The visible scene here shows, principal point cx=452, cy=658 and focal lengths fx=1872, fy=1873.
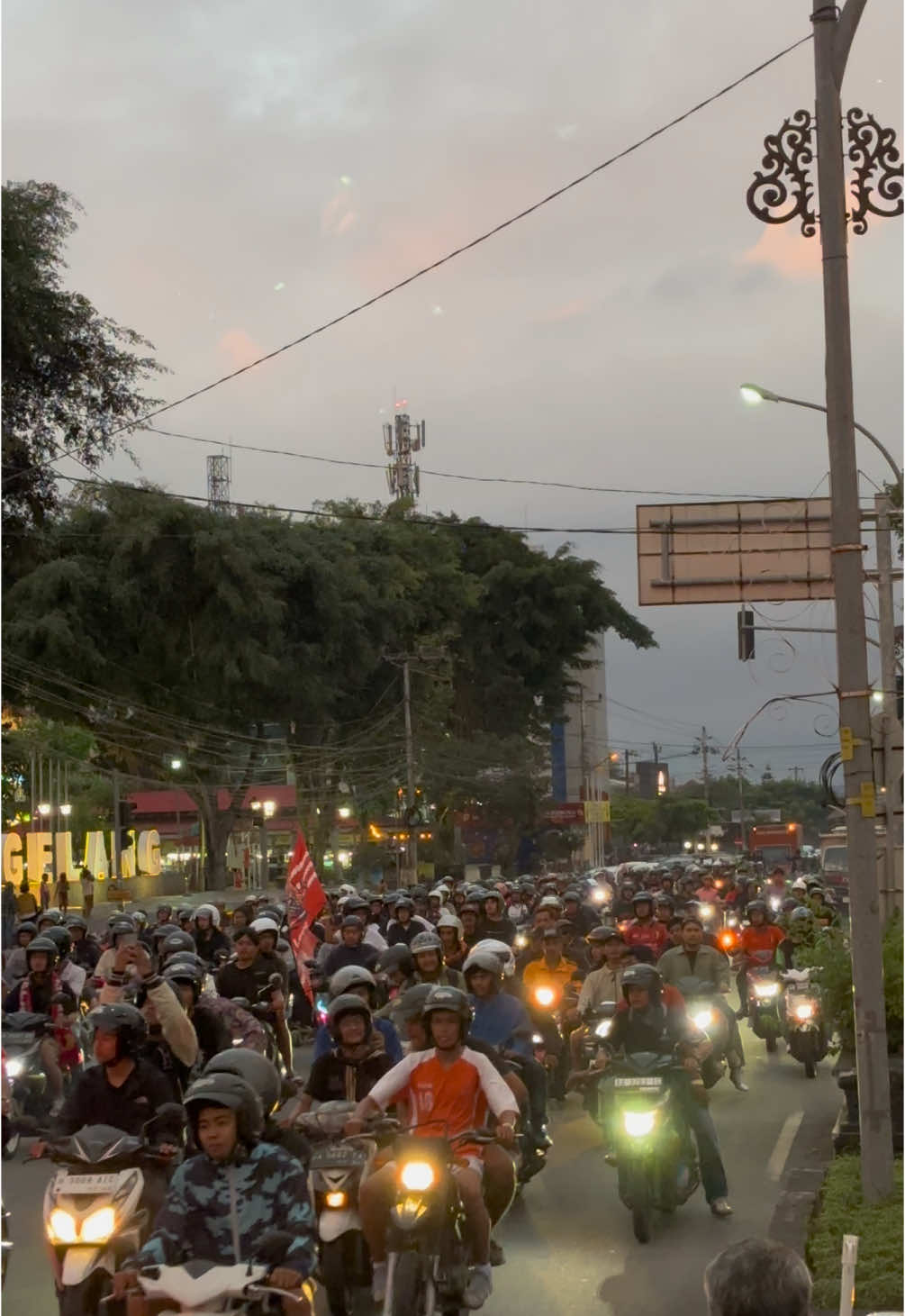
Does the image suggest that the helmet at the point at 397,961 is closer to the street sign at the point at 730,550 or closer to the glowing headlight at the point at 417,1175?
the street sign at the point at 730,550

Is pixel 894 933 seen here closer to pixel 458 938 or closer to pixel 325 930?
pixel 458 938

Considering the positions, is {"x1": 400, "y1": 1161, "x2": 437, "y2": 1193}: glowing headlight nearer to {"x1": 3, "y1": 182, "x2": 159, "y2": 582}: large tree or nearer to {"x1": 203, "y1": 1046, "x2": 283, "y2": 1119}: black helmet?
Result: {"x1": 203, "y1": 1046, "x2": 283, "y2": 1119}: black helmet

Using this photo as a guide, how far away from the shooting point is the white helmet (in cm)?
1306

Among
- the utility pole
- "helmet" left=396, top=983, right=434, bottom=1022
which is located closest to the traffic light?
the utility pole

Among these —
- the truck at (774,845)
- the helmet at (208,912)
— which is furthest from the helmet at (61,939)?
the truck at (774,845)

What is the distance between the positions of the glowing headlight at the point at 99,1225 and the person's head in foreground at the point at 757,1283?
4.13 meters

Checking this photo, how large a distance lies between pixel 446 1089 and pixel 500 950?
5204mm

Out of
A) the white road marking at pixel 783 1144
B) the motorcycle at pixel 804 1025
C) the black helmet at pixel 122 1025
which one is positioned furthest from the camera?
the motorcycle at pixel 804 1025

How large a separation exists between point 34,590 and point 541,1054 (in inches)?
1041

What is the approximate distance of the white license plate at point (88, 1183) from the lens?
24.5 feet

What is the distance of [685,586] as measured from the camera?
20859 millimetres

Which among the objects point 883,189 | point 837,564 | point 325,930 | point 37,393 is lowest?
point 325,930

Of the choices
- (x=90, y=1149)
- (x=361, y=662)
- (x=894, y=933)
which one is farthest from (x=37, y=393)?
(x=361, y=662)

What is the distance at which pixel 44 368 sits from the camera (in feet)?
88.4
